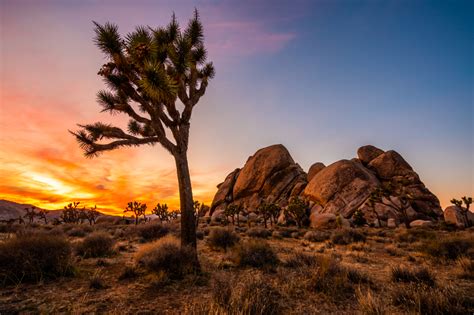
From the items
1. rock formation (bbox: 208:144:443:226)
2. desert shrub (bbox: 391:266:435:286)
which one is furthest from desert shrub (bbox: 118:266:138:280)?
rock formation (bbox: 208:144:443:226)

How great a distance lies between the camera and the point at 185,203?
7.62 m

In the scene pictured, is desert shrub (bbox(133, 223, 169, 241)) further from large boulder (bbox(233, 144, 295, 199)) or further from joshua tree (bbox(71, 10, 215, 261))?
large boulder (bbox(233, 144, 295, 199))

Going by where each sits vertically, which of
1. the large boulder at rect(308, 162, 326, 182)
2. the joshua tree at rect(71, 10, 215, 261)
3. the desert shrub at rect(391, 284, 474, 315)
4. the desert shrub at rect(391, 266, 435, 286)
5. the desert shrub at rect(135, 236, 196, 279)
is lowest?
the desert shrub at rect(391, 266, 435, 286)

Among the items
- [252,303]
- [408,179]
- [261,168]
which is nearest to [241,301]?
[252,303]

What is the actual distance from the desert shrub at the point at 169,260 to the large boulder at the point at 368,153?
147 ft

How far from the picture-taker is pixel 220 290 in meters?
3.93

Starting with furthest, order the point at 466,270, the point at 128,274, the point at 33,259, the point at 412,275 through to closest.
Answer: the point at 466,270
the point at 128,274
the point at 412,275
the point at 33,259

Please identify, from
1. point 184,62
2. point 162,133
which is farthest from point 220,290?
point 184,62

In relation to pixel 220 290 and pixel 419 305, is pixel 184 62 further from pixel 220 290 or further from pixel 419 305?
pixel 419 305

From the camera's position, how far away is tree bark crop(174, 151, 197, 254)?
24.7 ft

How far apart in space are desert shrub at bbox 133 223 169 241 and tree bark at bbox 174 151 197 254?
24.8 feet

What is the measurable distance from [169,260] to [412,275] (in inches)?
241

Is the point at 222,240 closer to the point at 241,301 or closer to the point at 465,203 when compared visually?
the point at 241,301

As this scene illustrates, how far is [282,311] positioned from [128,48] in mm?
9018
